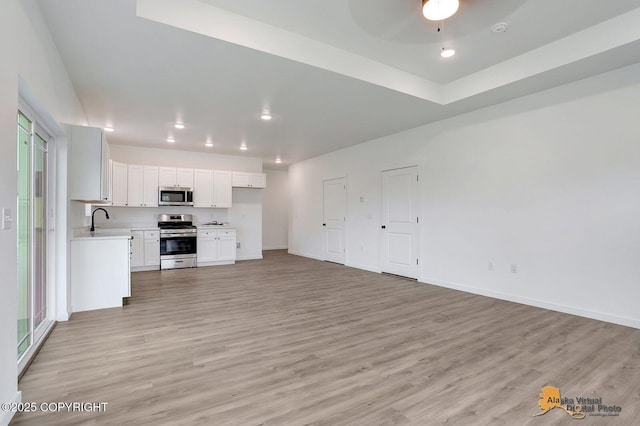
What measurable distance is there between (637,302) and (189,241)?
23.9ft

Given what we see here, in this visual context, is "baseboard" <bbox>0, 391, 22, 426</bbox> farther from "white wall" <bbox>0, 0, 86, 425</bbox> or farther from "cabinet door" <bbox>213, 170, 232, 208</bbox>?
"cabinet door" <bbox>213, 170, 232, 208</bbox>

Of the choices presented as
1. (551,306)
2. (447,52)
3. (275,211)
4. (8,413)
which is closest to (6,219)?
(8,413)

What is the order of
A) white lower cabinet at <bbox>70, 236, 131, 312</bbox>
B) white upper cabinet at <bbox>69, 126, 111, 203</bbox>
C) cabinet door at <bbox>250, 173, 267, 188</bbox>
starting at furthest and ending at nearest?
cabinet door at <bbox>250, 173, 267, 188</bbox>, white lower cabinet at <bbox>70, 236, 131, 312</bbox>, white upper cabinet at <bbox>69, 126, 111, 203</bbox>

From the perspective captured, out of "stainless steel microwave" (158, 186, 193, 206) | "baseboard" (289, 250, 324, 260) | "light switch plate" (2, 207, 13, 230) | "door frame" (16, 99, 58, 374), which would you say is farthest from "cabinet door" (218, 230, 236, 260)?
"light switch plate" (2, 207, 13, 230)

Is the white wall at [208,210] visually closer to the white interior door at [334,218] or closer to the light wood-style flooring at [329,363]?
the white interior door at [334,218]

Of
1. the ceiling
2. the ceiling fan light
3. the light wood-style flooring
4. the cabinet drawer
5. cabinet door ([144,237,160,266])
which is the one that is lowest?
the light wood-style flooring

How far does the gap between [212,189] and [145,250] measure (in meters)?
1.98

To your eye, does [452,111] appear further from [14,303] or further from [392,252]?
[14,303]

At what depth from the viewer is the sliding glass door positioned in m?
2.52

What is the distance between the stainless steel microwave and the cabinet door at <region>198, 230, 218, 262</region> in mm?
783

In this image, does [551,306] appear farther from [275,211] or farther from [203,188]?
[275,211]

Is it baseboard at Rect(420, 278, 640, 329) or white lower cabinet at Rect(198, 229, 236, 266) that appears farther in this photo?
white lower cabinet at Rect(198, 229, 236, 266)

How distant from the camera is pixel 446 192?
520cm

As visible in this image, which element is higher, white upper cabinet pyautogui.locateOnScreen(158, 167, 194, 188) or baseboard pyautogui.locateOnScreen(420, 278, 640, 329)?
white upper cabinet pyautogui.locateOnScreen(158, 167, 194, 188)
